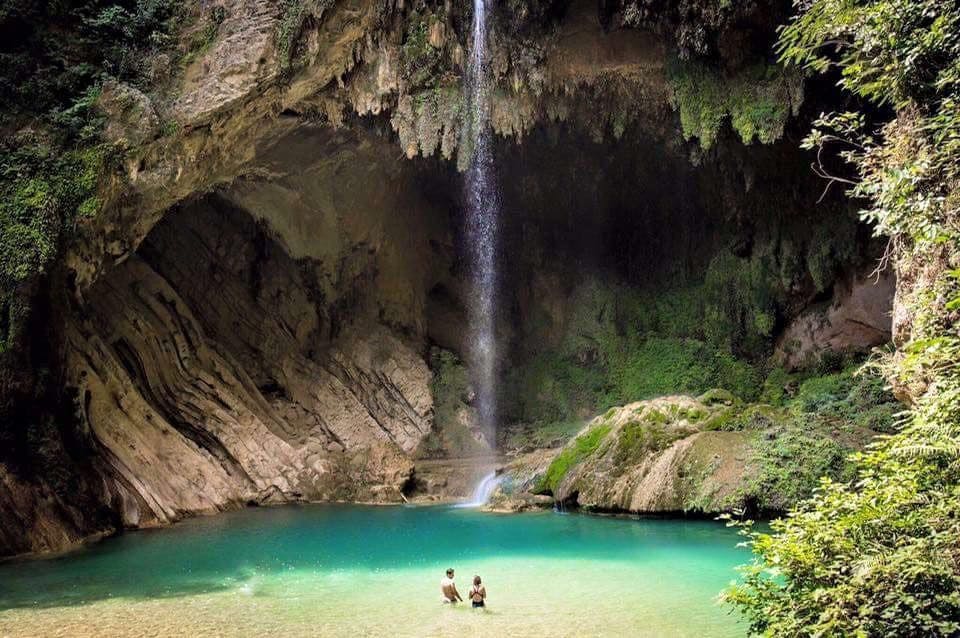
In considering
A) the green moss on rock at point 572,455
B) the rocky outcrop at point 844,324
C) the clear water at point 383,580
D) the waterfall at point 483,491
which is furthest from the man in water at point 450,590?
the rocky outcrop at point 844,324

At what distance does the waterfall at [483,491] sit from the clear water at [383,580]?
2120mm

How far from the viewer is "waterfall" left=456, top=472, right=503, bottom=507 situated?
51.4 feet

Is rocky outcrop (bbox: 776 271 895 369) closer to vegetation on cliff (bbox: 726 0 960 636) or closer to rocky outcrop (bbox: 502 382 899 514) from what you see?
rocky outcrop (bbox: 502 382 899 514)

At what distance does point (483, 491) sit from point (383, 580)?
7.54m

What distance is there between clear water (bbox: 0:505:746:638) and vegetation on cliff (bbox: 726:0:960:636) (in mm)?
1795

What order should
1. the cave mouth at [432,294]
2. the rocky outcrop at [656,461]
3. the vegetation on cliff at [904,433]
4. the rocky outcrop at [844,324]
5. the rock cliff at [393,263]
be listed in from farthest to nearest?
the cave mouth at [432,294], the rocky outcrop at [844,324], the rock cliff at [393,263], the rocky outcrop at [656,461], the vegetation on cliff at [904,433]

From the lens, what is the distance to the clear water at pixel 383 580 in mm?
6781

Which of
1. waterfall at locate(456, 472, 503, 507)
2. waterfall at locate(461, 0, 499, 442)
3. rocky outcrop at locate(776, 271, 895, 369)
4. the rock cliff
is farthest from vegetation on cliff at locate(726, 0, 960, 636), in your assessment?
waterfall at locate(461, 0, 499, 442)

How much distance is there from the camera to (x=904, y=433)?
4961mm

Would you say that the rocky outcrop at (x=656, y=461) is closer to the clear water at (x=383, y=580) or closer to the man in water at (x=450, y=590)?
the clear water at (x=383, y=580)

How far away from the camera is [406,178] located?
2091 cm

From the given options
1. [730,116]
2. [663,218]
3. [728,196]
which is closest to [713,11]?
[730,116]

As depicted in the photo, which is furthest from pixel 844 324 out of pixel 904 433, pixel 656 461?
pixel 904 433

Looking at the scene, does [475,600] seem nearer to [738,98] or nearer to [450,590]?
[450,590]
